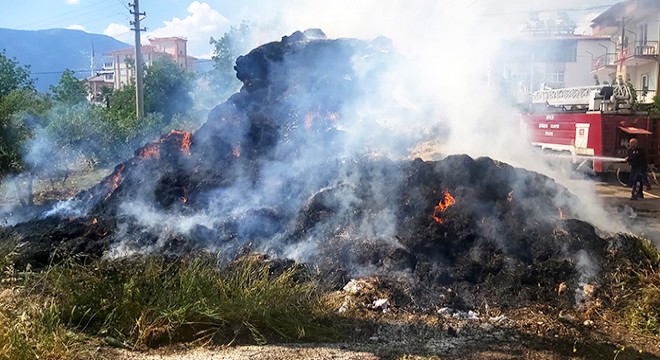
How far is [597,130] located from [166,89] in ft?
85.9

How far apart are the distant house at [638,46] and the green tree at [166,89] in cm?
2479

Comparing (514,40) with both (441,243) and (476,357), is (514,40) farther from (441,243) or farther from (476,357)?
(476,357)

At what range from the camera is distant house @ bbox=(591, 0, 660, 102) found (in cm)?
2731

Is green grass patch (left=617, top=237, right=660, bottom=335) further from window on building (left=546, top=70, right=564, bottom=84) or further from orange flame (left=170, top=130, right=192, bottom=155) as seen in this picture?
window on building (left=546, top=70, right=564, bottom=84)

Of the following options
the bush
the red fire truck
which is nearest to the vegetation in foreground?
the bush

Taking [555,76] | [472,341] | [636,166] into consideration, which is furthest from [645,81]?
[472,341]

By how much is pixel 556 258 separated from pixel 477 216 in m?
1.17

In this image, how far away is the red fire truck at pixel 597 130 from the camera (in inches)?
613

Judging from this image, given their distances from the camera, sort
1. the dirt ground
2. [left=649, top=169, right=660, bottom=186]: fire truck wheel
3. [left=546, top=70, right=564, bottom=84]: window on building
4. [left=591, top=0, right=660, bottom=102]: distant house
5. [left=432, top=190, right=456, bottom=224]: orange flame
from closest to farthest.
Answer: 1. the dirt ground
2. [left=432, top=190, right=456, bottom=224]: orange flame
3. [left=649, top=169, right=660, bottom=186]: fire truck wheel
4. [left=546, top=70, right=564, bottom=84]: window on building
5. [left=591, top=0, right=660, bottom=102]: distant house

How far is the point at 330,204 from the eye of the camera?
853cm

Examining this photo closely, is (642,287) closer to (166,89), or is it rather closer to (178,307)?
(178,307)

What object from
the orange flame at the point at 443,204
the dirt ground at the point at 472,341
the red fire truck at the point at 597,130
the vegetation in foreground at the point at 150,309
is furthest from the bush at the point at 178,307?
the red fire truck at the point at 597,130

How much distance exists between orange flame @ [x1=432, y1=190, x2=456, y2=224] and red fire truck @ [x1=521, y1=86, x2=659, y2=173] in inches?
386

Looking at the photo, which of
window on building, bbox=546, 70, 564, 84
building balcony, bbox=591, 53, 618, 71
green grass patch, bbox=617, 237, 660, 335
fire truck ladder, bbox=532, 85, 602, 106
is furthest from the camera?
building balcony, bbox=591, 53, 618, 71
